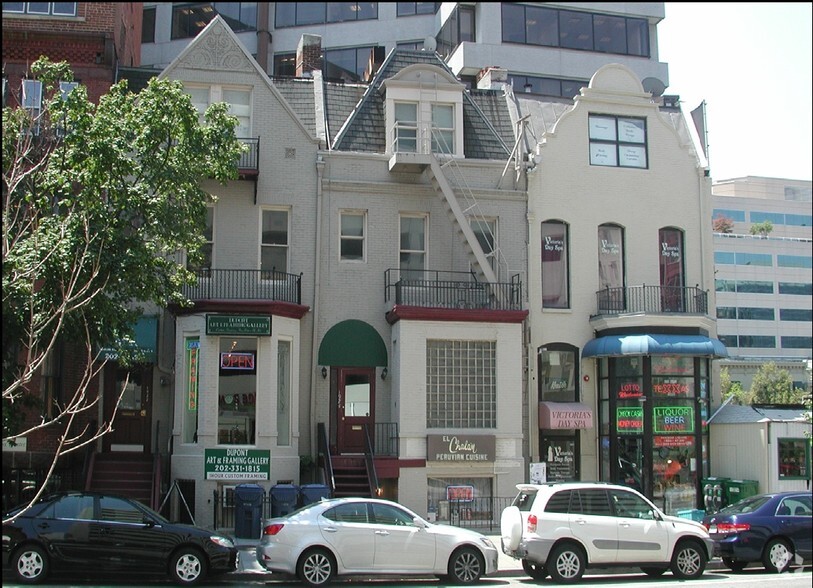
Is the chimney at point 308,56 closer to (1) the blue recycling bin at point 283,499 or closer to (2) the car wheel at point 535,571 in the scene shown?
(1) the blue recycling bin at point 283,499

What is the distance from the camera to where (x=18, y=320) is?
15.4m

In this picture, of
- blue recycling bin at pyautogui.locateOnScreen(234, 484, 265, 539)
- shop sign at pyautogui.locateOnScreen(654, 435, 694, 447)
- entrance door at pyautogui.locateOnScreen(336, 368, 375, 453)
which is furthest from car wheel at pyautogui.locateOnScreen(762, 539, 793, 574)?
blue recycling bin at pyautogui.locateOnScreen(234, 484, 265, 539)

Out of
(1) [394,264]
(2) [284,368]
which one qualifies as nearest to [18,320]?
(2) [284,368]

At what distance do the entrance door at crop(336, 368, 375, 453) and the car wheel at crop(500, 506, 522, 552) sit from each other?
285 inches

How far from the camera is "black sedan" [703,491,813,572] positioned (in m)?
18.0

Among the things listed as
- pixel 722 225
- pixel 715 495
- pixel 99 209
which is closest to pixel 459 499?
pixel 715 495

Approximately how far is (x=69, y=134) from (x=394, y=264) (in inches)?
394

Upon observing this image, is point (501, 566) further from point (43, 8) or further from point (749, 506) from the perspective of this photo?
point (43, 8)

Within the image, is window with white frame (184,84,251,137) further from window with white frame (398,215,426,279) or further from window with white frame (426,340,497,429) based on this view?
window with white frame (426,340,497,429)

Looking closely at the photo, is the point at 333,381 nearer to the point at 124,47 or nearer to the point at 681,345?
the point at 681,345

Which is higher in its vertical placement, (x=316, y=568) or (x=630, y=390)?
(x=630, y=390)

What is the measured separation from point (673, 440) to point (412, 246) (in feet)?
27.4

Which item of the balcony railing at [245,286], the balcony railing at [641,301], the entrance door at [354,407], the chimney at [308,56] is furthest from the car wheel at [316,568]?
the chimney at [308,56]

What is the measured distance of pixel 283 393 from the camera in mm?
23500
